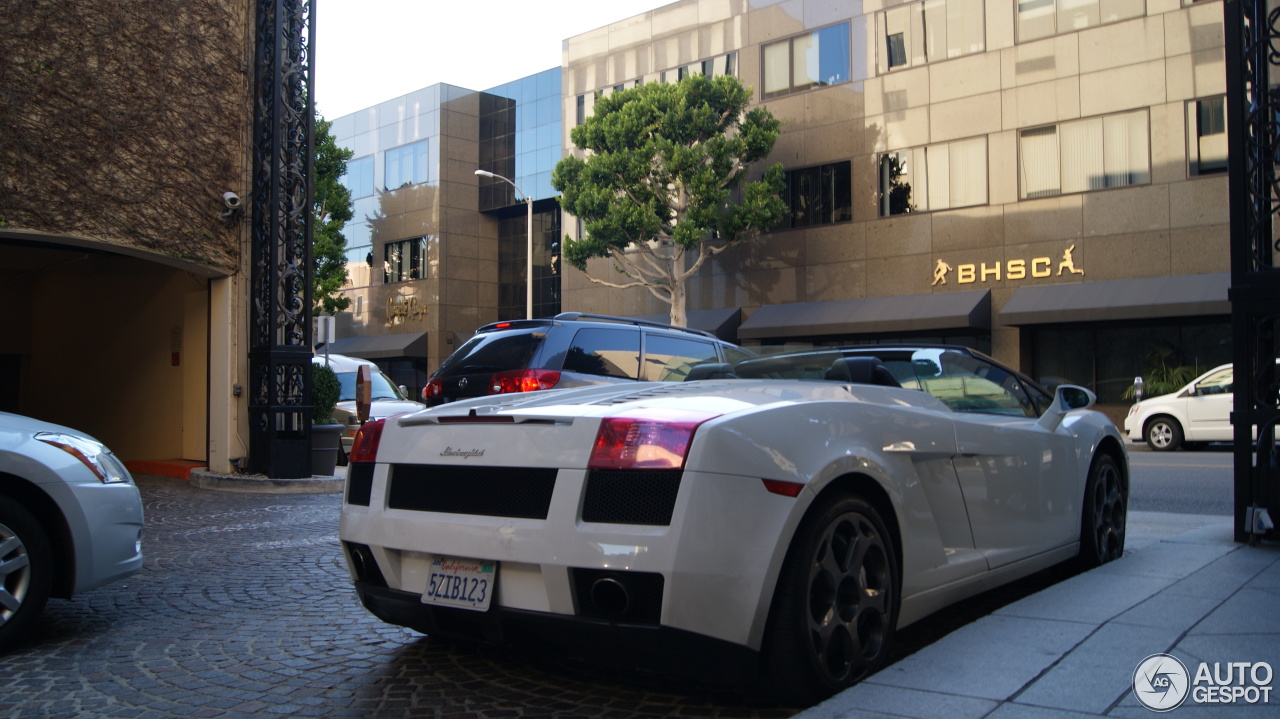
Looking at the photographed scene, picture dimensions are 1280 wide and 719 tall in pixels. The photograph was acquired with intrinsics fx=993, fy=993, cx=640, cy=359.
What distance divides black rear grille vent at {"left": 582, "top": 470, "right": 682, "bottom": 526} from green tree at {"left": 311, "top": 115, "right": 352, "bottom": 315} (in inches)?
1338

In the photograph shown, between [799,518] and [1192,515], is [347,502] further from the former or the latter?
[1192,515]

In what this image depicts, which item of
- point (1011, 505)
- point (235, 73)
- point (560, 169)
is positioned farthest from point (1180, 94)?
point (1011, 505)

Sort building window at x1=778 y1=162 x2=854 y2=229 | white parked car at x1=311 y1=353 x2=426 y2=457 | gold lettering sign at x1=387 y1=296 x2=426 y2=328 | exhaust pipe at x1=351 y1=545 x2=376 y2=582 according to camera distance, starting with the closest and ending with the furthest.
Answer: exhaust pipe at x1=351 y1=545 x2=376 y2=582, white parked car at x1=311 y1=353 x2=426 y2=457, building window at x1=778 y1=162 x2=854 y2=229, gold lettering sign at x1=387 y1=296 x2=426 y2=328

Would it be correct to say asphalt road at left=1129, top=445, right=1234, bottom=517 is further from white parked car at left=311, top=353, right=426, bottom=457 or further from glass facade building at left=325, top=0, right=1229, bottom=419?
white parked car at left=311, top=353, right=426, bottom=457

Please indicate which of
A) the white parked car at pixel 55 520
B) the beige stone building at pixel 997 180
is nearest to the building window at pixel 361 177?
the beige stone building at pixel 997 180

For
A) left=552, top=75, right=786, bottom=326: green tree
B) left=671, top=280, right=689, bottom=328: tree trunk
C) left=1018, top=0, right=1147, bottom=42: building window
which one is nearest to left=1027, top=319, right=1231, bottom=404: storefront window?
left=1018, top=0, right=1147, bottom=42: building window

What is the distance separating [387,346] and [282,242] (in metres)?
32.1

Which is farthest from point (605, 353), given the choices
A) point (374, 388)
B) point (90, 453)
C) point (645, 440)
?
point (374, 388)

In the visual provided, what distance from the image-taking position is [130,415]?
49.5ft

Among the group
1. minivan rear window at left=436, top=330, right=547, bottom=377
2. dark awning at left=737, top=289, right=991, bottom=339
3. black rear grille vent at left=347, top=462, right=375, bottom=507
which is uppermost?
dark awning at left=737, top=289, right=991, bottom=339

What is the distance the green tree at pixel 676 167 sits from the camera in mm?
28000

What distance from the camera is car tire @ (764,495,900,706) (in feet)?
10.3

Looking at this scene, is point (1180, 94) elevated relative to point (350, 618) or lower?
elevated

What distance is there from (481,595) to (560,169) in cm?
2751
